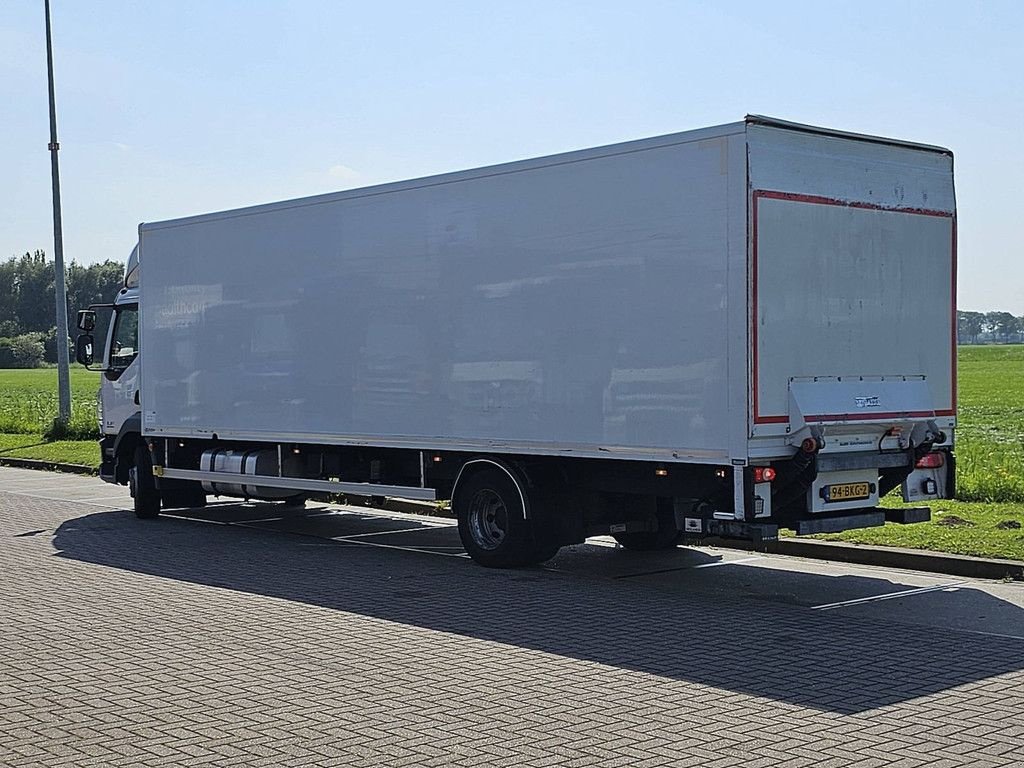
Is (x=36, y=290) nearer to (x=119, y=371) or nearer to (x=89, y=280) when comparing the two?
(x=89, y=280)

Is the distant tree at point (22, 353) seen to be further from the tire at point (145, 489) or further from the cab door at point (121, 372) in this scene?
the tire at point (145, 489)

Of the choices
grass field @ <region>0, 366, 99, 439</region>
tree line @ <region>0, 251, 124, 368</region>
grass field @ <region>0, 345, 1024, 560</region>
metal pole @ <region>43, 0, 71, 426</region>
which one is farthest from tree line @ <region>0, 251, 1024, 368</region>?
metal pole @ <region>43, 0, 71, 426</region>

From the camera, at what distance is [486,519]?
1285 cm

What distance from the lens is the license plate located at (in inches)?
431

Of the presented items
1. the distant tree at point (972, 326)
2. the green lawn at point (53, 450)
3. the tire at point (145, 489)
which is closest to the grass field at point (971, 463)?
the green lawn at point (53, 450)

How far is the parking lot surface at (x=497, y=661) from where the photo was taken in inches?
262

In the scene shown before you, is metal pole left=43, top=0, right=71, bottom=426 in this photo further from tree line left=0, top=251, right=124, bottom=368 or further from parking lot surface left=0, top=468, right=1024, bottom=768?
tree line left=0, top=251, right=124, bottom=368

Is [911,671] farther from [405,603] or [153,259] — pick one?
[153,259]

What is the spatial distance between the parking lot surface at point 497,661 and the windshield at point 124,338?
4.54 meters

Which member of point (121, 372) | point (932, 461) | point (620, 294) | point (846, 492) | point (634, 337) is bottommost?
point (846, 492)

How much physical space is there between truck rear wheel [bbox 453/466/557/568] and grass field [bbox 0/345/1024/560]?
319 centimetres

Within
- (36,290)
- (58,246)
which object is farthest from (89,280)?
(58,246)

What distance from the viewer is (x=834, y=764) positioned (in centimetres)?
625

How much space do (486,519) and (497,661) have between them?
13.9 feet
